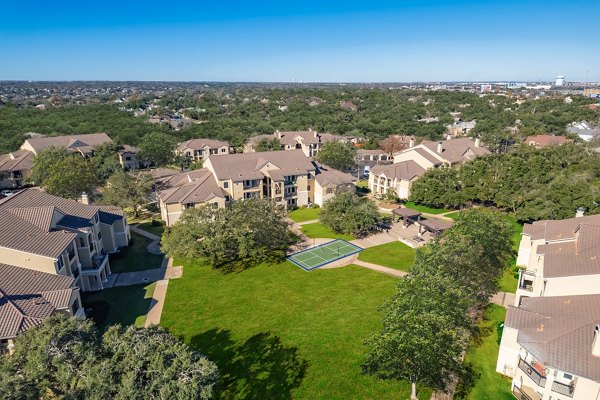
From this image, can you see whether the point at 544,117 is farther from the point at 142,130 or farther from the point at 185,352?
the point at 185,352

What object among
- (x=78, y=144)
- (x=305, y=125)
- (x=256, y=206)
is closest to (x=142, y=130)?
(x=78, y=144)

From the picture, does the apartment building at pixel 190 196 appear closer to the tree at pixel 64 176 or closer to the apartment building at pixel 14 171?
the tree at pixel 64 176

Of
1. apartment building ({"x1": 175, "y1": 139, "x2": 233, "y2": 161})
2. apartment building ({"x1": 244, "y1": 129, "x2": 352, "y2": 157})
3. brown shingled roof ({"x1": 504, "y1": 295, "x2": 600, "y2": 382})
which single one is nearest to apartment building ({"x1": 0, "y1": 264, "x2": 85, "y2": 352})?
brown shingled roof ({"x1": 504, "y1": 295, "x2": 600, "y2": 382})

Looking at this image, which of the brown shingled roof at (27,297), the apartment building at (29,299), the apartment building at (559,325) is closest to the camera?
the apartment building at (559,325)

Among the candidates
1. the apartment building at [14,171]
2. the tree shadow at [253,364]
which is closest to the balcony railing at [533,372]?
the tree shadow at [253,364]

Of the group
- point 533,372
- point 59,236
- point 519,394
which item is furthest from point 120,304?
point 533,372

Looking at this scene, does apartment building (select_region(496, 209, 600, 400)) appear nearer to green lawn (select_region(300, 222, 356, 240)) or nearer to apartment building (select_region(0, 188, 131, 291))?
green lawn (select_region(300, 222, 356, 240))
